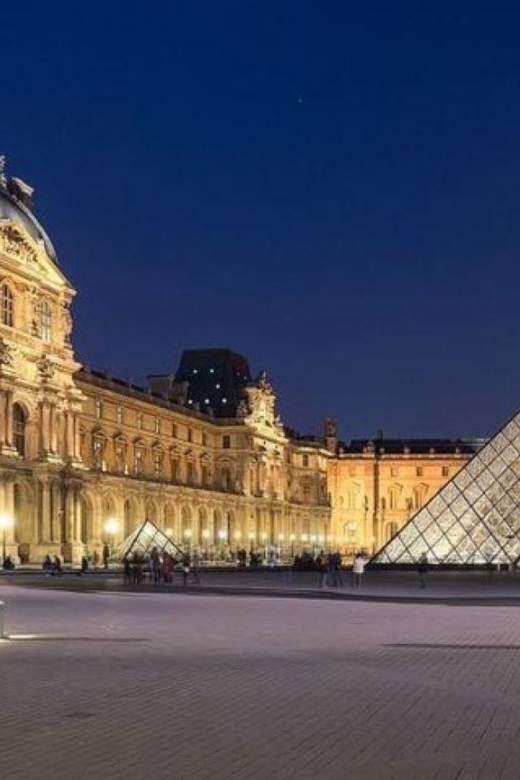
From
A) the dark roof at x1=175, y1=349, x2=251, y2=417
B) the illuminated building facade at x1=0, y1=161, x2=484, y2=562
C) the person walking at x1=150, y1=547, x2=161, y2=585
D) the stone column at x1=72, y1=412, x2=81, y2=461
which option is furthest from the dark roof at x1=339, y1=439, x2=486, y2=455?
the person walking at x1=150, y1=547, x2=161, y2=585

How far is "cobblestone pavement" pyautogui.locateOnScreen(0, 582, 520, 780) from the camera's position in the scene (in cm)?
854

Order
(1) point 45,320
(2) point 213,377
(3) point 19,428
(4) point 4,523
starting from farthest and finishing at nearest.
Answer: (2) point 213,377
(1) point 45,320
(3) point 19,428
(4) point 4,523

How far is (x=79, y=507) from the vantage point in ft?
224

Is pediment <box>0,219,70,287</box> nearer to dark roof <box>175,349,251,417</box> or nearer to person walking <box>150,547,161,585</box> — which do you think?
person walking <box>150,547,161,585</box>

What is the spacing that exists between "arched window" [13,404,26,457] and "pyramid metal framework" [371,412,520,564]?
19.5 meters

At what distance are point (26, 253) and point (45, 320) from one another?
13.8 feet

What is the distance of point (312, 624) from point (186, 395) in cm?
9121

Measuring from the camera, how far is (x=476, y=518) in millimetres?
51000

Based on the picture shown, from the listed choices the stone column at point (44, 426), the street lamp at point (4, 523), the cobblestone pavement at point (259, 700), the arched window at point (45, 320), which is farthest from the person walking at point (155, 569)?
the arched window at point (45, 320)

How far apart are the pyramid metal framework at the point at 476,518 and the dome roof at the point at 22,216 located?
23.7 metres

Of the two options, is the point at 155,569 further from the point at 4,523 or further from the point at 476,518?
the point at 4,523

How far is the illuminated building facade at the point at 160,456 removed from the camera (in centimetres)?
6334

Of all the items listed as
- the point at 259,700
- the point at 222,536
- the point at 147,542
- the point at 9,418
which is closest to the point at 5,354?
the point at 9,418

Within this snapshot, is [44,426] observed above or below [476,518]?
above
